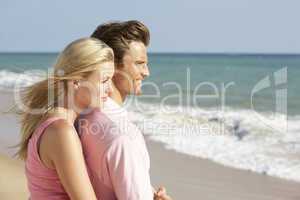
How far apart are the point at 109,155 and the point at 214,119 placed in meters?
12.2

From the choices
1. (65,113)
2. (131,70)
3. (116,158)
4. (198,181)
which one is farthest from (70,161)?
(198,181)

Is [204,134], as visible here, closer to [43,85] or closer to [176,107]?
[176,107]

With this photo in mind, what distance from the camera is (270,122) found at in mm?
13766

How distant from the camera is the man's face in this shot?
2.33 m

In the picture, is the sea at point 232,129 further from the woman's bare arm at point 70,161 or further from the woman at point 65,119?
the woman's bare arm at point 70,161

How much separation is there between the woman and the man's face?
16cm

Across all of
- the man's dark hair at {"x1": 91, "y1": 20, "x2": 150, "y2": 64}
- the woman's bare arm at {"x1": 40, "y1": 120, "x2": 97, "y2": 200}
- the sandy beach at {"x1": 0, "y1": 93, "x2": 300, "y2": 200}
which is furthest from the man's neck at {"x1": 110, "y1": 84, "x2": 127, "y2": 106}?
the sandy beach at {"x1": 0, "y1": 93, "x2": 300, "y2": 200}

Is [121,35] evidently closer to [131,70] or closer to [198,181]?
[131,70]

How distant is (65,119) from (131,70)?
1.42 feet

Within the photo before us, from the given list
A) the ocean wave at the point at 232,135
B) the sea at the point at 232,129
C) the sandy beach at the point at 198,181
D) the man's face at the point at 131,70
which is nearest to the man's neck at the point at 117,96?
the man's face at the point at 131,70

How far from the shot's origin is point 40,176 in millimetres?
2121

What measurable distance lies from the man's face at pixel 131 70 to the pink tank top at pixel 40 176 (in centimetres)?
40

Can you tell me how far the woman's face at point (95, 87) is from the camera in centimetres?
213

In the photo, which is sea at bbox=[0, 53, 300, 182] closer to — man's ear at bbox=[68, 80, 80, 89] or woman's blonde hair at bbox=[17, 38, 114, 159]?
woman's blonde hair at bbox=[17, 38, 114, 159]
